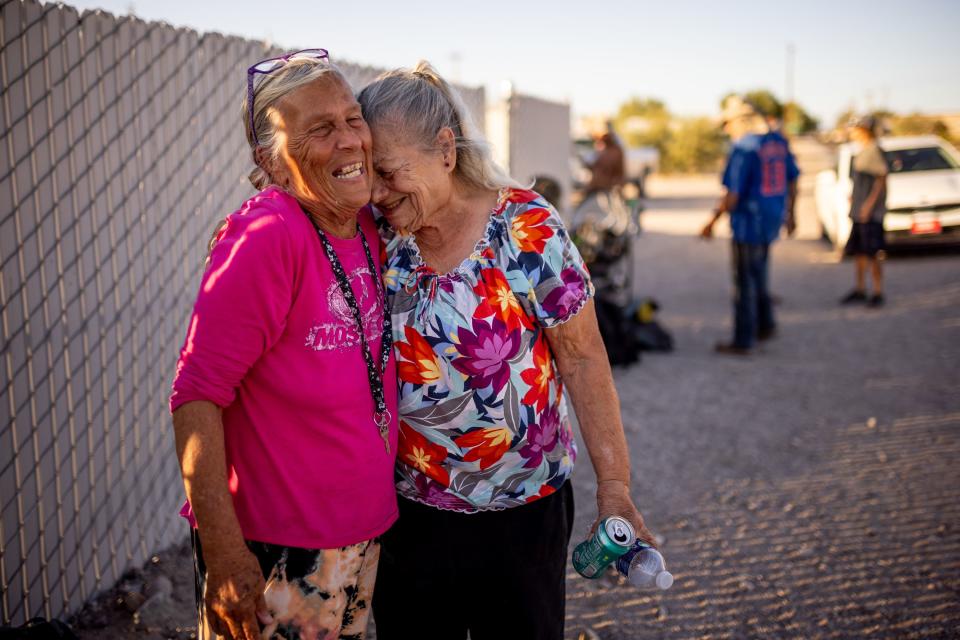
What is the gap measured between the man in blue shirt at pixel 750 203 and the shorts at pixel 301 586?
20.2 feet

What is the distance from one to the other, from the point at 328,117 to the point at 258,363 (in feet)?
1.81

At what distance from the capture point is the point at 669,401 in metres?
6.02

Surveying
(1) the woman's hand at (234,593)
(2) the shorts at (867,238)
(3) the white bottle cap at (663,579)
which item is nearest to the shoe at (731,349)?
(2) the shorts at (867,238)

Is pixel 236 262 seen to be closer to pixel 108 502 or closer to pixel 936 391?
pixel 108 502

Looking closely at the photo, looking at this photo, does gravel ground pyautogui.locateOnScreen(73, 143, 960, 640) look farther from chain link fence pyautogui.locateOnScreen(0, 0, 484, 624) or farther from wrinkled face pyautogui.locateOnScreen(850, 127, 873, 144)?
wrinkled face pyautogui.locateOnScreen(850, 127, 873, 144)

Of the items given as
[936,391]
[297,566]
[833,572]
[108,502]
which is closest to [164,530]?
[108,502]

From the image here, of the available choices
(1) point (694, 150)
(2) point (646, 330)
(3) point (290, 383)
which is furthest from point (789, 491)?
(1) point (694, 150)

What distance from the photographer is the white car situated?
1100 cm

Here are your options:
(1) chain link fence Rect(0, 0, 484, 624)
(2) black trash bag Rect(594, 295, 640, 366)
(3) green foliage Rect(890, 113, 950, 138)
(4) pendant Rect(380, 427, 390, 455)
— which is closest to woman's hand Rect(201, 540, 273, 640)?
(4) pendant Rect(380, 427, 390, 455)

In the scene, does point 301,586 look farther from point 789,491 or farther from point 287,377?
point 789,491

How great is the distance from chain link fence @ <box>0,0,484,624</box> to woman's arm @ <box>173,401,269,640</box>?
1.67 m

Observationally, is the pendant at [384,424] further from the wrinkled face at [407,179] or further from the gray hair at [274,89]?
the gray hair at [274,89]

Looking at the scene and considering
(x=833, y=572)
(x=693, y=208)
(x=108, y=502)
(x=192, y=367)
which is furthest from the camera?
(x=693, y=208)

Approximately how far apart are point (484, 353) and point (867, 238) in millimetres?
8305
